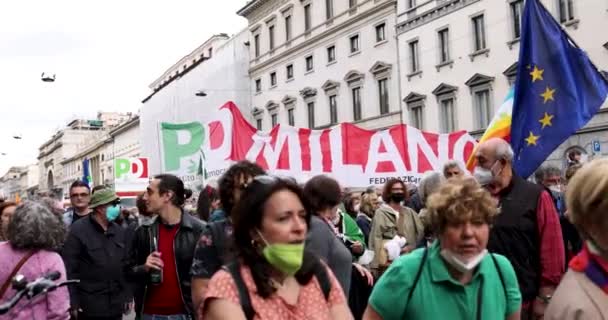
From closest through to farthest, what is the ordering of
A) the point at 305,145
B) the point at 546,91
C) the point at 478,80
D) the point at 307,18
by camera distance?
the point at 546,91
the point at 305,145
the point at 478,80
the point at 307,18

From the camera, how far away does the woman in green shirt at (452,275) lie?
2.76 m

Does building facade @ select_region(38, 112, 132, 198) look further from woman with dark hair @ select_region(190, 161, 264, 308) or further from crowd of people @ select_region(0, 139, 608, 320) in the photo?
woman with dark hair @ select_region(190, 161, 264, 308)

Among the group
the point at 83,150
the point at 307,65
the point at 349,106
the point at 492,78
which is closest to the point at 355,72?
the point at 349,106

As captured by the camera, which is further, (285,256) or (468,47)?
(468,47)

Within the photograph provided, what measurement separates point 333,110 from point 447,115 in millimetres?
9589

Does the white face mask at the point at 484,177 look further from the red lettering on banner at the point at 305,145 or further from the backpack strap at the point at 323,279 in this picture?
the red lettering on banner at the point at 305,145

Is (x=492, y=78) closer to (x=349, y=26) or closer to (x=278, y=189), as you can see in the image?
(x=349, y=26)

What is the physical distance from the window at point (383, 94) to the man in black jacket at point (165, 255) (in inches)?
1150

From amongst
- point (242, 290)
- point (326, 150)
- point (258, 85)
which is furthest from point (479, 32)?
point (242, 290)

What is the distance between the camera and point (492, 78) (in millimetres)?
26406

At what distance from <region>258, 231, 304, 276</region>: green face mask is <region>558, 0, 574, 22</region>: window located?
23518mm

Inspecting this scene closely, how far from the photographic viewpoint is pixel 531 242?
4.11 meters

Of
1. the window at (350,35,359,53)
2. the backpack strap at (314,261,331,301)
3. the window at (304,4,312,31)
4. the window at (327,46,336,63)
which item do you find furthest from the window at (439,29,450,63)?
the backpack strap at (314,261,331,301)

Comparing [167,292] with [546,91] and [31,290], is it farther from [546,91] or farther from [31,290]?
[546,91]
